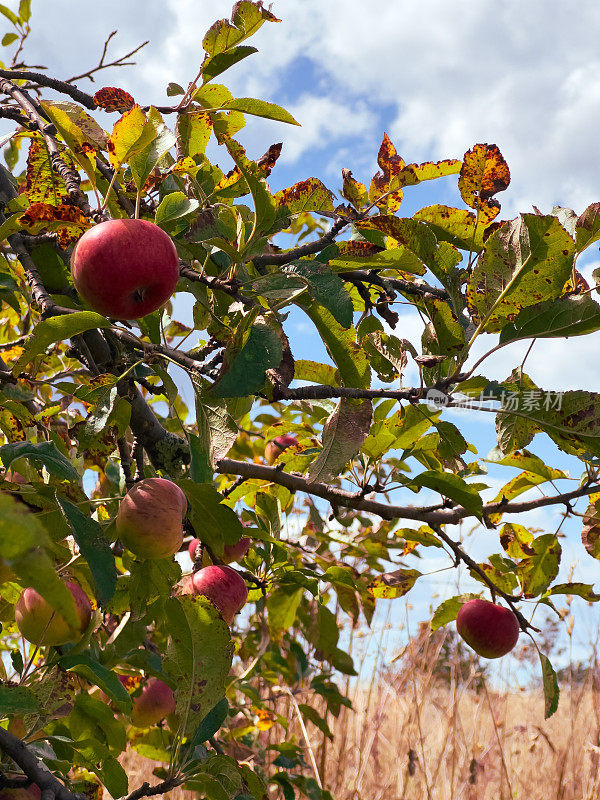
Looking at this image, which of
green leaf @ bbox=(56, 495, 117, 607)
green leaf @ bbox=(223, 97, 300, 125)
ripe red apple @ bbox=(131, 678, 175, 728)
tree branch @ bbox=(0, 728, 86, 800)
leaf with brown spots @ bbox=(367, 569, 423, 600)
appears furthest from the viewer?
leaf with brown spots @ bbox=(367, 569, 423, 600)

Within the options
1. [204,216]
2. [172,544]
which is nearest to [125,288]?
[204,216]

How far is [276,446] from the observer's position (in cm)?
181

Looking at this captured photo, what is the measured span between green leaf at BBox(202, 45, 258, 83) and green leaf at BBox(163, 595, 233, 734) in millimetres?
670

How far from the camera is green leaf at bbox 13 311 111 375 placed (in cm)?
70

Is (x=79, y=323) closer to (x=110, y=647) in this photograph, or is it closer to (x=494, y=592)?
(x=110, y=647)

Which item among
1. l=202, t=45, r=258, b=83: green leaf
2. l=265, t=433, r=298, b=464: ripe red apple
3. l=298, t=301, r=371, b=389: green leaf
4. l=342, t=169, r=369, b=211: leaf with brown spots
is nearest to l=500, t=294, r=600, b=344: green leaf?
l=298, t=301, r=371, b=389: green leaf

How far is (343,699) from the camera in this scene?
1690 millimetres

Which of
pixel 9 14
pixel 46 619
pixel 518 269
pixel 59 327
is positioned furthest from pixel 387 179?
pixel 9 14

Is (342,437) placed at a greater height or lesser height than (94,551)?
greater

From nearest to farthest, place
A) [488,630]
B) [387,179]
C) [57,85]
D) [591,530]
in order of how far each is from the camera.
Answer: [387,179]
[57,85]
[591,530]
[488,630]

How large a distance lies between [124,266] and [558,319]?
18.4 inches

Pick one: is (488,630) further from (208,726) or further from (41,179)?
(41,179)

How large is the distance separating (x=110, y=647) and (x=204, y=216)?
1.81ft

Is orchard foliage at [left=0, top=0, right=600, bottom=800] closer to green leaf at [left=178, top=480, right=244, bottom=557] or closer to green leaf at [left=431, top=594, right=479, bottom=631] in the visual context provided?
green leaf at [left=178, top=480, right=244, bottom=557]
